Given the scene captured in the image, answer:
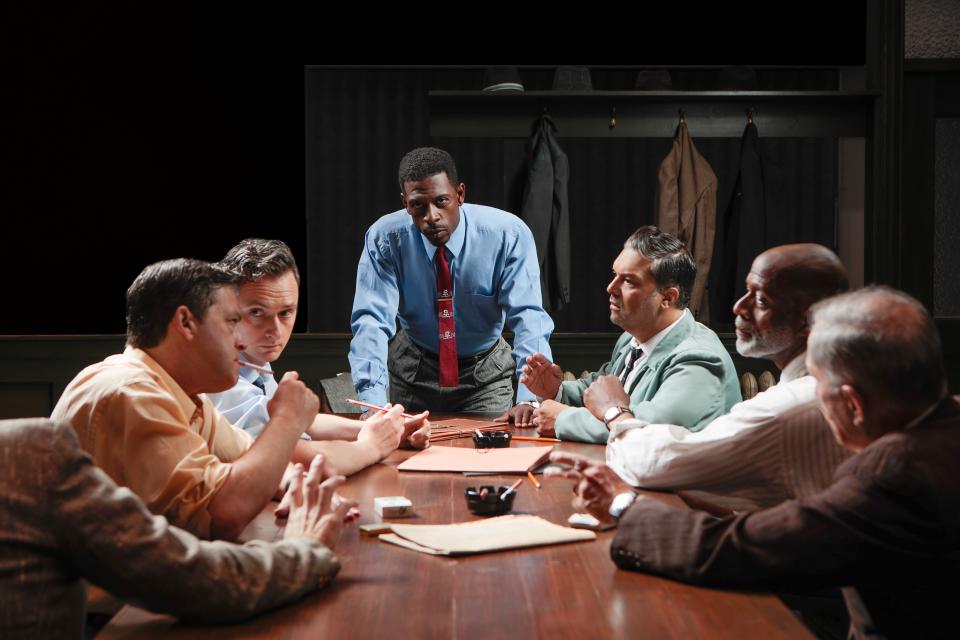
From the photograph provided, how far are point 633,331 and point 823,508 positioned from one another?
165 centimetres

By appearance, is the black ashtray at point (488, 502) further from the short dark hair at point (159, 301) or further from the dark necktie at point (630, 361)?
the dark necktie at point (630, 361)

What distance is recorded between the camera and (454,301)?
3867 millimetres

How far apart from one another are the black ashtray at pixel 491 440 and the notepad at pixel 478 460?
4 centimetres

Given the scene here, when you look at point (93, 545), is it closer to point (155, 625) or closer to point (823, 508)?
point (155, 625)

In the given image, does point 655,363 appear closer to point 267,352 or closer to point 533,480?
point 533,480

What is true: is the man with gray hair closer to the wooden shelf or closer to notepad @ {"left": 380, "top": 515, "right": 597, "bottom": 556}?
notepad @ {"left": 380, "top": 515, "right": 597, "bottom": 556}

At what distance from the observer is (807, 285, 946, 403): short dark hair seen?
1.39 m

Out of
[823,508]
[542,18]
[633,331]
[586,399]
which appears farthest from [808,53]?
[823,508]

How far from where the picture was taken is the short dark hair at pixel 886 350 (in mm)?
1391

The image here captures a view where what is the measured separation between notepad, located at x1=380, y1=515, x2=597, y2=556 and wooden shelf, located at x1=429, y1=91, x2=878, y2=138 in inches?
135

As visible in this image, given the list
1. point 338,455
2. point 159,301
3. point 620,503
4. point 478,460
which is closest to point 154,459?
point 159,301

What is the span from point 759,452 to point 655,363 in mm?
880

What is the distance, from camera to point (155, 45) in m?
Answer: 5.54

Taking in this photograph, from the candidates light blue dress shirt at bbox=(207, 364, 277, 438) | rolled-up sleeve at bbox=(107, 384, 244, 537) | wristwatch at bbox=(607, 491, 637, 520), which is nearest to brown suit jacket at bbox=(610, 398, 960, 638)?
wristwatch at bbox=(607, 491, 637, 520)
